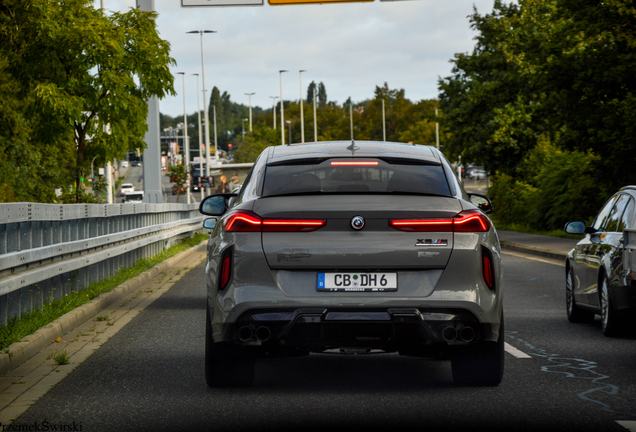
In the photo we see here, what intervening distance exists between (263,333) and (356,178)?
1.30 metres

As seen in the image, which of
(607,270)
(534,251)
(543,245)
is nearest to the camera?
(607,270)

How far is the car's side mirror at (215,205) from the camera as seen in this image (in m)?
7.95

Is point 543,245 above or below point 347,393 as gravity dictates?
below

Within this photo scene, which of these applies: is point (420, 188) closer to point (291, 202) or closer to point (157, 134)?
point (291, 202)

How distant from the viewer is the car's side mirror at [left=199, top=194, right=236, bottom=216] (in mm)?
7949

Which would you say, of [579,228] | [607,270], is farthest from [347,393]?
[579,228]

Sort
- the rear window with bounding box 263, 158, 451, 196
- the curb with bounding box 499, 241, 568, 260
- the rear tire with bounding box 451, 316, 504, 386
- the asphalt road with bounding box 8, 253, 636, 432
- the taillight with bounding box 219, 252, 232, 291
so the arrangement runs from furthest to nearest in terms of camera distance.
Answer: the curb with bounding box 499, 241, 568, 260 → the rear tire with bounding box 451, 316, 504, 386 → the rear window with bounding box 263, 158, 451, 196 → the taillight with bounding box 219, 252, 232, 291 → the asphalt road with bounding box 8, 253, 636, 432

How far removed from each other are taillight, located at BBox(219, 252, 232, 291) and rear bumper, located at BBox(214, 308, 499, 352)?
0.26 m

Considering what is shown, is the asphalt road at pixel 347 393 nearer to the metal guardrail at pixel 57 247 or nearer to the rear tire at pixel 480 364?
the rear tire at pixel 480 364

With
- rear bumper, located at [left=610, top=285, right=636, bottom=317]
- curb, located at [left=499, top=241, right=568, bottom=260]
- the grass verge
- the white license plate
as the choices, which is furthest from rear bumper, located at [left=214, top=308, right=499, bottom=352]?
curb, located at [left=499, top=241, right=568, bottom=260]

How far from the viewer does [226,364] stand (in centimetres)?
654

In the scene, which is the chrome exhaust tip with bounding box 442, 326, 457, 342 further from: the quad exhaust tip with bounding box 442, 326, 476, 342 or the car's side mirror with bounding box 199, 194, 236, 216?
the car's side mirror with bounding box 199, 194, 236, 216

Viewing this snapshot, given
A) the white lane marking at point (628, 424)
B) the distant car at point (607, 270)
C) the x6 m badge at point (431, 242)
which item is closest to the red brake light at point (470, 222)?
the x6 m badge at point (431, 242)

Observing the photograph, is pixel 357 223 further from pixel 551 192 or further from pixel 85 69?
pixel 551 192
